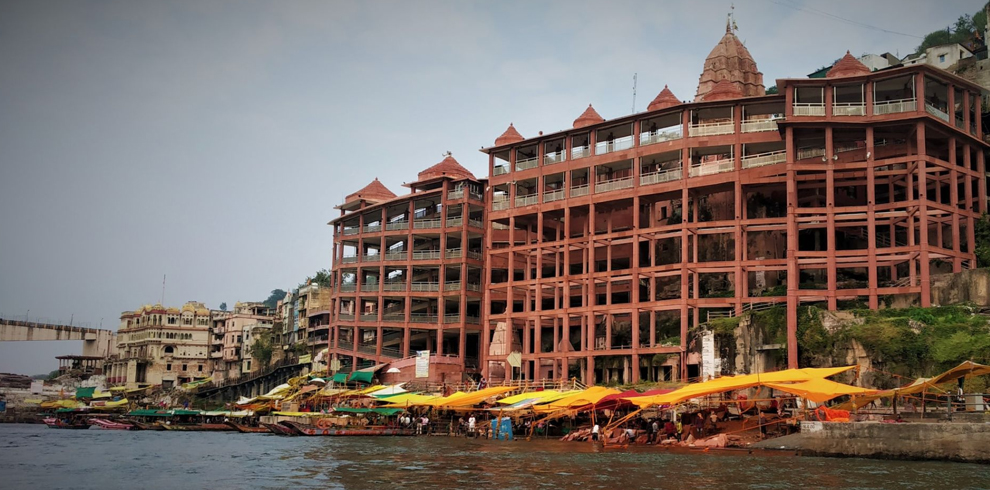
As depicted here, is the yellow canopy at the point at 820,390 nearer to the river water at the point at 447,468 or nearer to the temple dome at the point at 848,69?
the river water at the point at 447,468

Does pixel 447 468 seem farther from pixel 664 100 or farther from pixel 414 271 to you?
pixel 414 271

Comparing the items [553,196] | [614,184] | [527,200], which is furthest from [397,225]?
[614,184]

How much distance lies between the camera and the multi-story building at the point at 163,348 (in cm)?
12912

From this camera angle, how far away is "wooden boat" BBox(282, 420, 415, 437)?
185 ft

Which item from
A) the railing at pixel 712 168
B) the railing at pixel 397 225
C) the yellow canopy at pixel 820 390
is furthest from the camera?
the railing at pixel 397 225

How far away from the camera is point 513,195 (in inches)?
3046

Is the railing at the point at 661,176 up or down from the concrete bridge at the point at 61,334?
up

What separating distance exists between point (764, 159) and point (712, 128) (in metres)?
4.66

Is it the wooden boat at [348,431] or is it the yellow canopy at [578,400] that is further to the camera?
the wooden boat at [348,431]

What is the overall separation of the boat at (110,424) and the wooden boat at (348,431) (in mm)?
18410

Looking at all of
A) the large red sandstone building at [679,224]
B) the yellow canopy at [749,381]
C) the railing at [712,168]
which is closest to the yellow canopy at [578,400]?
the yellow canopy at [749,381]

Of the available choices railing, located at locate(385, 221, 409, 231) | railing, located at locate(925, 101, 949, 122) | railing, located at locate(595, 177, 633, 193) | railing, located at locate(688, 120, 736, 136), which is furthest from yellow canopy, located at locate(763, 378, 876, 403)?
railing, located at locate(385, 221, 409, 231)

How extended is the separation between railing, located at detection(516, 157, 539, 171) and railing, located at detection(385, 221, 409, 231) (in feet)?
50.5

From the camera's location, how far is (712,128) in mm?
66062
